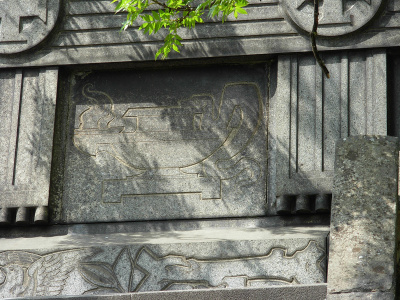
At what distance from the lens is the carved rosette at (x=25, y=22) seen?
1117 cm

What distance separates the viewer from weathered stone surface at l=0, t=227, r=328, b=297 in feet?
31.2

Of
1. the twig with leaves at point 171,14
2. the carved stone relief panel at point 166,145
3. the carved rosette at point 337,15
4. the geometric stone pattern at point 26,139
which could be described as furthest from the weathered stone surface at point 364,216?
the geometric stone pattern at point 26,139

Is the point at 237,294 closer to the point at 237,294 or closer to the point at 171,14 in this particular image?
the point at 237,294

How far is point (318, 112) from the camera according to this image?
10430mm

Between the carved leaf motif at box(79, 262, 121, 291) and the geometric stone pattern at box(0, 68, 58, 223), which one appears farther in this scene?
the geometric stone pattern at box(0, 68, 58, 223)

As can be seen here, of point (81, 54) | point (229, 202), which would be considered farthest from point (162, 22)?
point (229, 202)

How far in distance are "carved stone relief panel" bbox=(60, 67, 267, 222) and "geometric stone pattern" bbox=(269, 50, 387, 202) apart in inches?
13.6

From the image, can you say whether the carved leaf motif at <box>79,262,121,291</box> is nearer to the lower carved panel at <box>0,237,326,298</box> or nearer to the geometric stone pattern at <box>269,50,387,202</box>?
the lower carved panel at <box>0,237,326,298</box>

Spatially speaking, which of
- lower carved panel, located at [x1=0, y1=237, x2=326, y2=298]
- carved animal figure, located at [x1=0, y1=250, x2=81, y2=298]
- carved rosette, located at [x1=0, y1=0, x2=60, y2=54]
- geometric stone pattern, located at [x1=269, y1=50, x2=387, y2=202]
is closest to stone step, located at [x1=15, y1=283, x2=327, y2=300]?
lower carved panel, located at [x1=0, y1=237, x2=326, y2=298]

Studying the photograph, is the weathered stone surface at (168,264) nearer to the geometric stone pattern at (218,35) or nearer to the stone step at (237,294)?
the geometric stone pattern at (218,35)

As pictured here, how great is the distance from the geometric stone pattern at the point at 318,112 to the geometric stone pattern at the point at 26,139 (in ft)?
8.53

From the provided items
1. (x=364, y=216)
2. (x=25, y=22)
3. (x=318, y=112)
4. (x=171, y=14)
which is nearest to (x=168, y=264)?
(x=318, y=112)

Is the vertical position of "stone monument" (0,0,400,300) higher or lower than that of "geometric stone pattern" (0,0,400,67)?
lower

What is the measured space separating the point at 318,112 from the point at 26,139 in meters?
3.35
